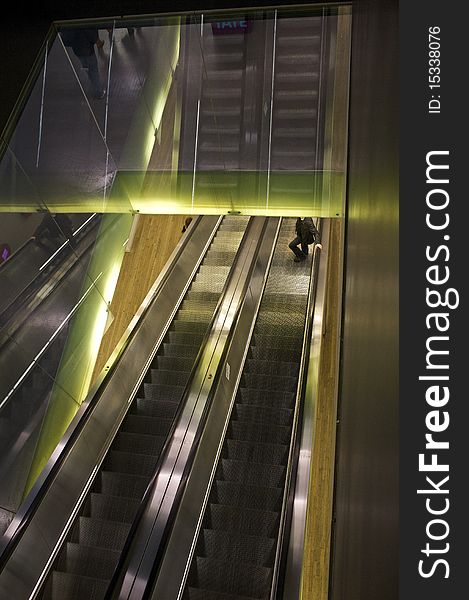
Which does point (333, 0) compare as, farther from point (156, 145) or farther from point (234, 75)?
point (156, 145)

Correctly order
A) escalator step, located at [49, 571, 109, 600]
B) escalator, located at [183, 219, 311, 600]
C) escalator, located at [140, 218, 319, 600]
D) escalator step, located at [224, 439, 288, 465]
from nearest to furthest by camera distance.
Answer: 1. escalator step, located at [49, 571, 109, 600]
2. escalator, located at [140, 218, 319, 600]
3. escalator, located at [183, 219, 311, 600]
4. escalator step, located at [224, 439, 288, 465]

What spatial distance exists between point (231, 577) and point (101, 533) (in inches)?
45.5

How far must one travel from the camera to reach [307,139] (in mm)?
7727

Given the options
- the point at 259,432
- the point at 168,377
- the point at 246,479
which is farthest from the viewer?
the point at 168,377

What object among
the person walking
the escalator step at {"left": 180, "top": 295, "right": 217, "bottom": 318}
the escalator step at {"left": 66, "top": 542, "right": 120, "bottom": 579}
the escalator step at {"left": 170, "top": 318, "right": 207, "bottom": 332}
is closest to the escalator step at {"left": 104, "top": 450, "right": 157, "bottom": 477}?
the escalator step at {"left": 66, "top": 542, "right": 120, "bottom": 579}

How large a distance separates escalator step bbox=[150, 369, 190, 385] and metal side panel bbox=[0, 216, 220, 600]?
0.58 feet


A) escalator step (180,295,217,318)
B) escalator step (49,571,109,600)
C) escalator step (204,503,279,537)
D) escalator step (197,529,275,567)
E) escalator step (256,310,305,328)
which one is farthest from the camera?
escalator step (180,295,217,318)

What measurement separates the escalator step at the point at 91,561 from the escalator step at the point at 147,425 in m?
1.45

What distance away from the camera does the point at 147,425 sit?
20.3ft

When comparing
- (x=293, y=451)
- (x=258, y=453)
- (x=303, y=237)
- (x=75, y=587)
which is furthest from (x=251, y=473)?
(x=303, y=237)

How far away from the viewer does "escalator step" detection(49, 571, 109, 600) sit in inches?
177

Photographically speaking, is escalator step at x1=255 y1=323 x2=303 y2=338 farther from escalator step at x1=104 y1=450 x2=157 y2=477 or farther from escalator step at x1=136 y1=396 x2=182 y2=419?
escalator step at x1=104 y1=450 x2=157 y2=477

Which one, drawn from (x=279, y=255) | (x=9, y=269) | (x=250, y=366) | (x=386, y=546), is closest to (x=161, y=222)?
(x=279, y=255)

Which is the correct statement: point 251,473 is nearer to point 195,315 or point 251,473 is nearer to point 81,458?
point 81,458
